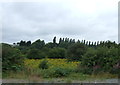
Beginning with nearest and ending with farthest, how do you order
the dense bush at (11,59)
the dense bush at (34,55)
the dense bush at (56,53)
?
1. the dense bush at (11,59)
2. the dense bush at (34,55)
3. the dense bush at (56,53)

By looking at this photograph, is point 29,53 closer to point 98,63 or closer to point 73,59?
point 73,59

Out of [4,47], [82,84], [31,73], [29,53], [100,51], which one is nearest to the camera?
[82,84]

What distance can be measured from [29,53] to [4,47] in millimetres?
12576

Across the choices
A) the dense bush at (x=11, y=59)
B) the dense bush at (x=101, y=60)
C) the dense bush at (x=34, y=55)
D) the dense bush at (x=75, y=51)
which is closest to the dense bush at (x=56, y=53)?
the dense bush at (x=34, y=55)

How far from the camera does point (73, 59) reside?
19.9 metres

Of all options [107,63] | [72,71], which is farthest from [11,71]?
[107,63]

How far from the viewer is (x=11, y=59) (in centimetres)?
1055

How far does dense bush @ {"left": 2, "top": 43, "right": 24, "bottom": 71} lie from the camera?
10.1 m

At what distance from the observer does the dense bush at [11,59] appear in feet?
33.2

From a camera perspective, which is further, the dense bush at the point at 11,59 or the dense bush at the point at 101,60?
the dense bush at the point at 101,60

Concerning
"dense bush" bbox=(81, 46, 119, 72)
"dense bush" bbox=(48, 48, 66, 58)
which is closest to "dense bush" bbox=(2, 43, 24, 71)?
"dense bush" bbox=(81, 46, 119, 72)

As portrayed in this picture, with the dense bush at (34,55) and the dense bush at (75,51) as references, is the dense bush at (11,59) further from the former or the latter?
the dense bush at (34,55)

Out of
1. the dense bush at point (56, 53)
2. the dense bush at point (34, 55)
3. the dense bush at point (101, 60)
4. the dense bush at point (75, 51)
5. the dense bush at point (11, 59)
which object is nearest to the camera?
the dense bush at point (11, 59)

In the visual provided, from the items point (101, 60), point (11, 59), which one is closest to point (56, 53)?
point (101, 60)
